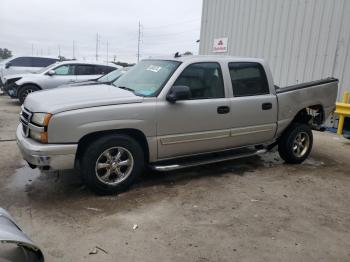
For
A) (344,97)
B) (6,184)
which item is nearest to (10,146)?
(6,184)

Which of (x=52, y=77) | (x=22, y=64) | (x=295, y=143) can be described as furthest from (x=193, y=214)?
(x=22, y=64)

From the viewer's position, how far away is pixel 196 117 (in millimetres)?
4695

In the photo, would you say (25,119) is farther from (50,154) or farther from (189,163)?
(189,163)

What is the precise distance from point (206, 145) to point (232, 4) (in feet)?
28.2

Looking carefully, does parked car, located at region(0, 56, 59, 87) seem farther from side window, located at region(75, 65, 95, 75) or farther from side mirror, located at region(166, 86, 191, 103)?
side mirror, located at region(166, 86, 191, 103)

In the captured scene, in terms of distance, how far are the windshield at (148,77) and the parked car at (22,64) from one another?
467 inches

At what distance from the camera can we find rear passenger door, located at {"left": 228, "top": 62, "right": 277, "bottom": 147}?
5102 millimetres

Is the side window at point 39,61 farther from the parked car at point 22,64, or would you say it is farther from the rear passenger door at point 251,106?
the rear passenger door at point 251,106

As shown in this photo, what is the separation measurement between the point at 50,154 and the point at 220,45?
10.2 m

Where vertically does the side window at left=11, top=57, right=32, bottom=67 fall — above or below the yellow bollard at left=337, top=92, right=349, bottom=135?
above

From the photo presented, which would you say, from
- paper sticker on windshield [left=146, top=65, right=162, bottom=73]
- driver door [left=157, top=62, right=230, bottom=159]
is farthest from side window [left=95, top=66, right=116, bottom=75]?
driver door [left=157, top=62, right=230, bottom=159]

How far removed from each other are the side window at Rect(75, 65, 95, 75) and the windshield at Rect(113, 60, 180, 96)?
7978 mm

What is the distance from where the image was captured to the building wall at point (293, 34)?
8.98 metres

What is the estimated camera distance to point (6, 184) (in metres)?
4.65
